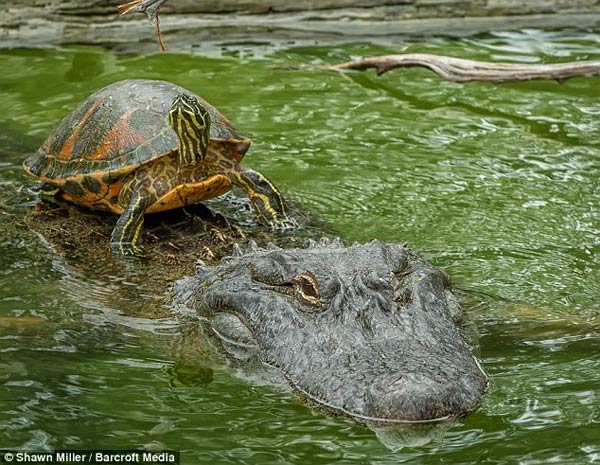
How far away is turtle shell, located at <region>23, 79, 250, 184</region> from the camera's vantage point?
7215 millimetres

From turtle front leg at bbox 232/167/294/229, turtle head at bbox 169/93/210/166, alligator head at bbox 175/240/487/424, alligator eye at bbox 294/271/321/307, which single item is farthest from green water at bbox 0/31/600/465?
turtle head at bbox 169/93/210/166

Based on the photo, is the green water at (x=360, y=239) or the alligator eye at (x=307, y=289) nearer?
the green water at (x=360, y=239)

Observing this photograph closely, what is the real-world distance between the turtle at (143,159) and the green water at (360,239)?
46 cm

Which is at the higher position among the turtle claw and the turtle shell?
the turtle shell

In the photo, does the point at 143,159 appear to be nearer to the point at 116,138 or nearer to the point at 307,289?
the point at 116,138

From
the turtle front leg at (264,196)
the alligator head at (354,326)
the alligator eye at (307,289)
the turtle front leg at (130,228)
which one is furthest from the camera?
the turtle front leg at (264,196)

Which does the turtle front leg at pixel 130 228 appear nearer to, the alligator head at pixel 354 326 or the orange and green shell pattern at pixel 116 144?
the orange and green shell pattern at pixel 116 144

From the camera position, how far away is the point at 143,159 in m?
7.14

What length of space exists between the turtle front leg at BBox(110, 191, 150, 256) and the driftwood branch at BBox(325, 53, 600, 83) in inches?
200

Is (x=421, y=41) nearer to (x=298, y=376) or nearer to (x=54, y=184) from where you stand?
(x=54, y=184)

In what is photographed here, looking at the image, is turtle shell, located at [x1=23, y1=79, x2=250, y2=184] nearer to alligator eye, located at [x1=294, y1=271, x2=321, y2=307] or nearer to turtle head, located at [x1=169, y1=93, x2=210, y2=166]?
turtle head, located at [x1=169, y1=93, x2=210, y2=166]

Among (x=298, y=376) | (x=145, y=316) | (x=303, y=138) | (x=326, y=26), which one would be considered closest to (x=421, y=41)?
(x=326, y=26)

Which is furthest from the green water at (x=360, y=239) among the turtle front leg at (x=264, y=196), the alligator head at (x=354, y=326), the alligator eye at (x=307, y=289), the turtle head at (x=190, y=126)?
the turtle head at (x=190, y=126)

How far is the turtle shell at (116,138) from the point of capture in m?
7.21
